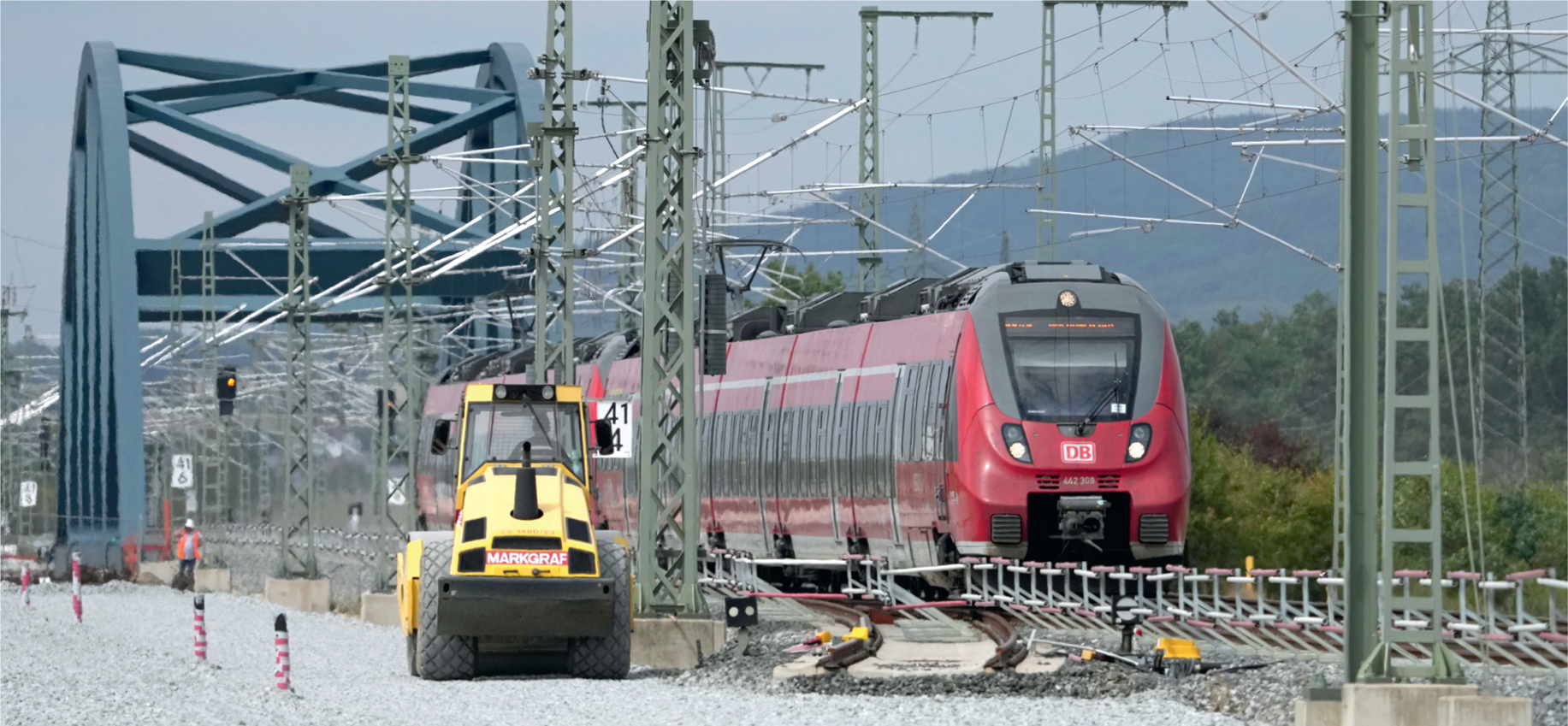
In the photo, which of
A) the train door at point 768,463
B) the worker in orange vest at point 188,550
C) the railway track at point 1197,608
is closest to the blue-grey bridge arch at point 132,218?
the worker in orange vest at point 188,550

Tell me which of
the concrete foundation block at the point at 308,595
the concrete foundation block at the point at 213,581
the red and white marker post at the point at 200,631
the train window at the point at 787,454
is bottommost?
the concrete foundation block at the point at 213,581

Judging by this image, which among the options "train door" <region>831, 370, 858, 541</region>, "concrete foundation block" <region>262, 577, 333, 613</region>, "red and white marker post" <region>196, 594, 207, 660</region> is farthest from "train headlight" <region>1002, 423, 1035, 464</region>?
"concrete foundation block" <region>262, 577, 333, 613</region>

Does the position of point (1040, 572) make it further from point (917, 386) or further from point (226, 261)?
point (226, 261)

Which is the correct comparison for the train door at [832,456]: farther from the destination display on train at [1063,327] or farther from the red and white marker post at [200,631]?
the red and white marker post at [200,631]

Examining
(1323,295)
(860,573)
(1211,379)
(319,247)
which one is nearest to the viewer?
(860,573)

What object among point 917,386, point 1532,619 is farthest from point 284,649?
point 1532,619

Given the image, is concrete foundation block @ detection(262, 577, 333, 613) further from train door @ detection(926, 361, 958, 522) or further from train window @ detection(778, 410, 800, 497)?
train door @ detection(926, 361, 958, 522)

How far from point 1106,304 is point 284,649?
34.0ft

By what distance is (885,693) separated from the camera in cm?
1850

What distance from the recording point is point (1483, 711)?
1290cm

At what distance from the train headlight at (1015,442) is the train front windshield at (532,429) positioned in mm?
5902

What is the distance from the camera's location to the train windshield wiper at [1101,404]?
81.2ft

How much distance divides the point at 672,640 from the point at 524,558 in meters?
3.60

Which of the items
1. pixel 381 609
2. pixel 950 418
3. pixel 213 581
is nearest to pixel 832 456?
pixel 950 418
